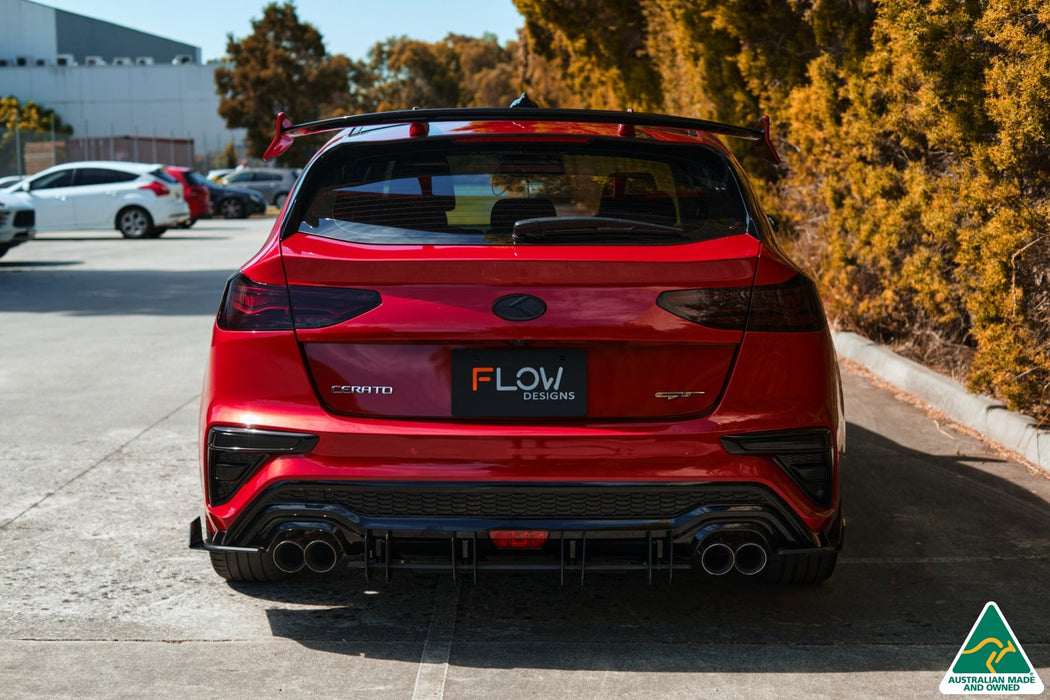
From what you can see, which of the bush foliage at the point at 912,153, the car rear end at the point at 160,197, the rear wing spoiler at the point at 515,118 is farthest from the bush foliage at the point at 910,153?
the car rear end at the point at 160,197

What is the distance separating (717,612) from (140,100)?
9762 centimetres

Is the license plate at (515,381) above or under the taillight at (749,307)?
under

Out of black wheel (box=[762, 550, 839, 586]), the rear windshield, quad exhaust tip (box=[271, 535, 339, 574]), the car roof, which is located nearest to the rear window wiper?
the rear windshield

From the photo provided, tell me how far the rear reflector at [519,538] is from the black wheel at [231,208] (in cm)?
3623

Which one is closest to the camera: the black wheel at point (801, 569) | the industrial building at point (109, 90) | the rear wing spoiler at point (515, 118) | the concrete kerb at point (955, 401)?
the rear wing spoiler at point (515, 118)

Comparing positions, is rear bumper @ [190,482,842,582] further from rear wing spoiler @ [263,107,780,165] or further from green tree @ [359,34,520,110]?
green tree @ [359,34,520,110]

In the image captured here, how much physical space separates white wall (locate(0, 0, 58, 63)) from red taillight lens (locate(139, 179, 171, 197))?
71264 mm

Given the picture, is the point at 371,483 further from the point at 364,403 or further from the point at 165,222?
the point at 165,222

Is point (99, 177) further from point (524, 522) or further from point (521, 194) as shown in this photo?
point (524, 522)

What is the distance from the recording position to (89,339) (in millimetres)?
11109

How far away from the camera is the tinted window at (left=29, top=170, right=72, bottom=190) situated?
88.1 feet

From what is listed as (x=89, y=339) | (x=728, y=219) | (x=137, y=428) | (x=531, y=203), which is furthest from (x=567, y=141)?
(x=89, y=339)

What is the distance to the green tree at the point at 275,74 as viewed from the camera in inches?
2655

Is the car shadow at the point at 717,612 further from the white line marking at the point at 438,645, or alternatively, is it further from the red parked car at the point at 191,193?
the red parked car at the point at 191,193
